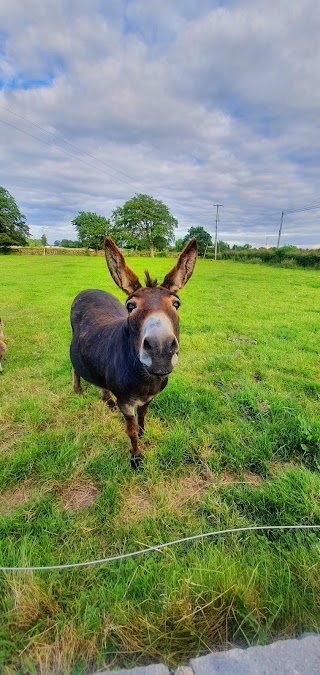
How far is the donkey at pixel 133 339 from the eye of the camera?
2.07 m

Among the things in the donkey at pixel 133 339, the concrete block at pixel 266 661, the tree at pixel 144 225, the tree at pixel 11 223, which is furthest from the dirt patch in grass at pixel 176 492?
the tree at pixel 144 225

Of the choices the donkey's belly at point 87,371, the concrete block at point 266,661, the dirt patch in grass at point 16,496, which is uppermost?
the donkey's belly at point 87,371

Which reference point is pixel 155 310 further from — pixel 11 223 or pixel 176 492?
pixel 11 223

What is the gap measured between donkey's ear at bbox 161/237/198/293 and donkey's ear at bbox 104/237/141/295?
0.31 meters

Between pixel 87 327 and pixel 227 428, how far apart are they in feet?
7.82

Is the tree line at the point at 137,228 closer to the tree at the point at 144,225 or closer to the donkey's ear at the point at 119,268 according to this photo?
the tree at the point at 144,225

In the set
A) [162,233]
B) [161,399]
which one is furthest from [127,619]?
[162,233]

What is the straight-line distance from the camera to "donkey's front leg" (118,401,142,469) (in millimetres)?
3092

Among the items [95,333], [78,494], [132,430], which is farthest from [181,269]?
[78,494]

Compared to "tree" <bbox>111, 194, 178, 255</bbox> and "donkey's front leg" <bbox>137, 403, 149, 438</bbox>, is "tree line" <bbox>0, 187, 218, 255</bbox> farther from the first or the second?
"donkey's front leg" <bbox>137, 403, 149, 438</bbox>

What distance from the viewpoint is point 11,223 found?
6331 cm

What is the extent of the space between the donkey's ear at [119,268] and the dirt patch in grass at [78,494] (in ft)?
6.60

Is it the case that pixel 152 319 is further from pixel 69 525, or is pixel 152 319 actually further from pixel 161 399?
pixel 161 399

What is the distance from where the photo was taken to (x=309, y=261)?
38.4 meters
